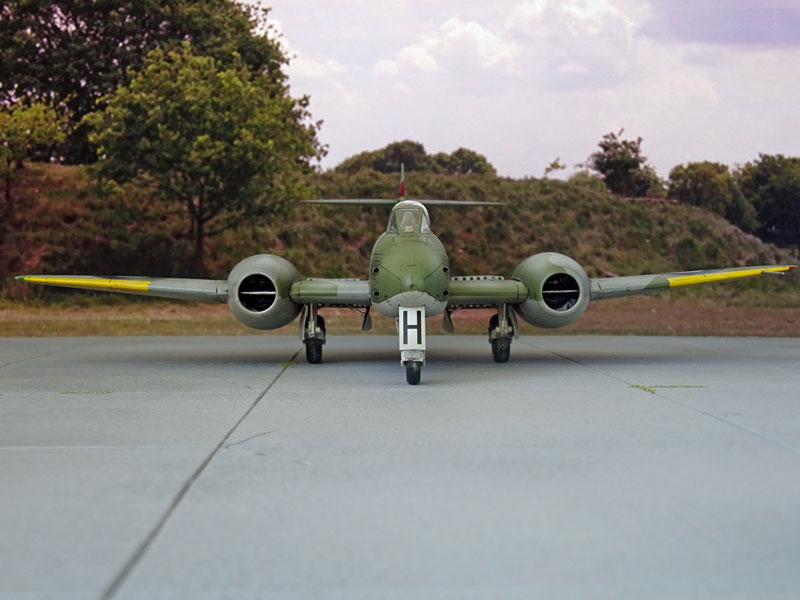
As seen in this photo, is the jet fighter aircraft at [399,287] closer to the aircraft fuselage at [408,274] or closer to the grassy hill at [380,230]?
the aircraft fuselage at [408,274]

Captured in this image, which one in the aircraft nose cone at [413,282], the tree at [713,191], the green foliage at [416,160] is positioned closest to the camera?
the aircraft nose cone at [413,282]

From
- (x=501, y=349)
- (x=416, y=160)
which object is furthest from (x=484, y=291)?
(x=416, y=160)

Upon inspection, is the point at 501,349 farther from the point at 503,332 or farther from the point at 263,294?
the point at 263,294

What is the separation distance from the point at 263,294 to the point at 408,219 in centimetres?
289

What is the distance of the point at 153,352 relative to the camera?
1883 centimetres

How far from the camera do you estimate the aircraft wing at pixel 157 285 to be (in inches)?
651

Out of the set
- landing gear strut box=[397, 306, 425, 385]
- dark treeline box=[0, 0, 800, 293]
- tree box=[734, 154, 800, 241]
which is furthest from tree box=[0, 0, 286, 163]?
tree box=[734, 154, 800, 241]

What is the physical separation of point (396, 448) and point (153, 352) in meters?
12.0

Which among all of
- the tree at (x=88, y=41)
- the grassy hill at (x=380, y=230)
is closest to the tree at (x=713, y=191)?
the grassy hill at (x=380, y=230)

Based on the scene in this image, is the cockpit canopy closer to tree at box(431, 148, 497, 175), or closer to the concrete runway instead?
the concrete runway

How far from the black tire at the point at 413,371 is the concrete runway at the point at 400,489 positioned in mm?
378

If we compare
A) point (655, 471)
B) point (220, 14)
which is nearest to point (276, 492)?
point (655, 471)

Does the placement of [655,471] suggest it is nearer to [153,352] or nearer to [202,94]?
[153,352]

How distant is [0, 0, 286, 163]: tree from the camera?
1838 inches
